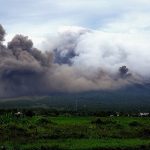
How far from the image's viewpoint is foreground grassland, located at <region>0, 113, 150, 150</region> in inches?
1772

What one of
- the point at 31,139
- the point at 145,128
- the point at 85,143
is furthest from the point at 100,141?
the point at 145,128

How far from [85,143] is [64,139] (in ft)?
11.7

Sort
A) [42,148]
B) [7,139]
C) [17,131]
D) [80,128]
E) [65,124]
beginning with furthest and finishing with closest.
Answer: [65,124]
[80,128]
[17,131]
[7,139]
[42,148]

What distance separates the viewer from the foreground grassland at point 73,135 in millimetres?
45000

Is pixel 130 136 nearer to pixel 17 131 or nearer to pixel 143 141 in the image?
pixel 143 141

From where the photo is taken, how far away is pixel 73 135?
5159 centimetres

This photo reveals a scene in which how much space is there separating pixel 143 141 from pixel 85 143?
21.6 ft

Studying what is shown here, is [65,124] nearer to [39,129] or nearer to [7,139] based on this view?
[39,129]

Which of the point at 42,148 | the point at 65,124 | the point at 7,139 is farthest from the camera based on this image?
the point at 65,124

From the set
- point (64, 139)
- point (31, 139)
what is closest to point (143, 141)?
point (64, 139)

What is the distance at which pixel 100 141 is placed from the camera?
1885 inches

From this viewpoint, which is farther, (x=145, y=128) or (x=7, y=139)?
(x=145, y=128)

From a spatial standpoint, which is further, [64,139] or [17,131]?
[17,131]

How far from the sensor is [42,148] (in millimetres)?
42906
